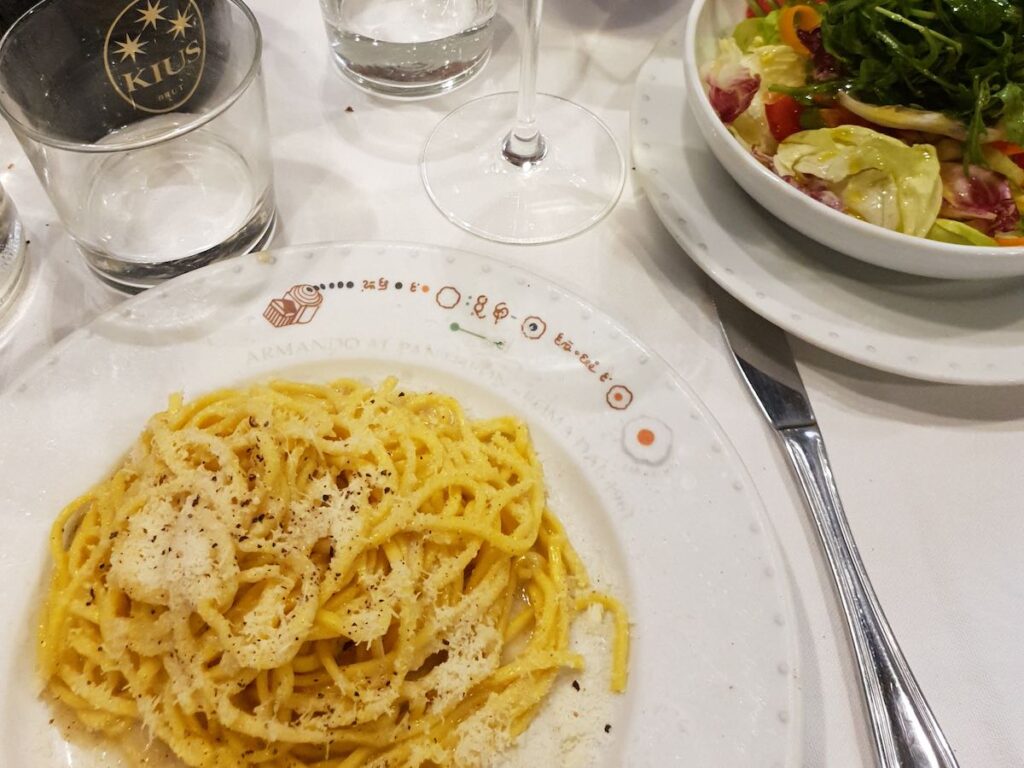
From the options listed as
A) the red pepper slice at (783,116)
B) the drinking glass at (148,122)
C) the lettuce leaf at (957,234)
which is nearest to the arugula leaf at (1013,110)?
the lettuce leaf at (957,234)

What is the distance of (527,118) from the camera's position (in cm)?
116

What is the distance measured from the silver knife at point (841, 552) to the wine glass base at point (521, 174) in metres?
0.26

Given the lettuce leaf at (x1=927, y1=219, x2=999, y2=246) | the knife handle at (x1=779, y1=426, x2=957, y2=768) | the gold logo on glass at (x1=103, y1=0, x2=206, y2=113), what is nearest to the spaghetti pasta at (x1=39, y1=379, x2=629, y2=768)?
the knife handle at (x1=779, y1=426, x2=957, y2=768)

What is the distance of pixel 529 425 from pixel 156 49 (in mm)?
681

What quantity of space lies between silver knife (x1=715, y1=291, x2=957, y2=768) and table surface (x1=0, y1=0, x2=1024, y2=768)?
0.02 meters

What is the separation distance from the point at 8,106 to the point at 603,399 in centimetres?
71

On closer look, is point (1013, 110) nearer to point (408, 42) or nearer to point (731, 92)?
point (731, 92)

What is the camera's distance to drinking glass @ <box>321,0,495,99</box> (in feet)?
4.17

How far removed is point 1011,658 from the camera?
78 centimetres

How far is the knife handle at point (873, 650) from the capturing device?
2.34 ft

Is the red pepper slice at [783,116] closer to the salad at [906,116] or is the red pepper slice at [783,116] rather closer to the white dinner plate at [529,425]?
the salad at [906,116]

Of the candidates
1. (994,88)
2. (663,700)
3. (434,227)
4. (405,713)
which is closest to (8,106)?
(434,227)

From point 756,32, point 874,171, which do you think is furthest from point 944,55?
point 756,32

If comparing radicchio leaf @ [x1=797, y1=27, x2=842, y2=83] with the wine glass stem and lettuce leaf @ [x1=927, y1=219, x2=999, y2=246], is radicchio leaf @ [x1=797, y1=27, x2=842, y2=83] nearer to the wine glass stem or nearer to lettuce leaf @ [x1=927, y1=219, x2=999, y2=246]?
lettuce leaf @ [x1=927, y1=219, x2=999, y2=246]
